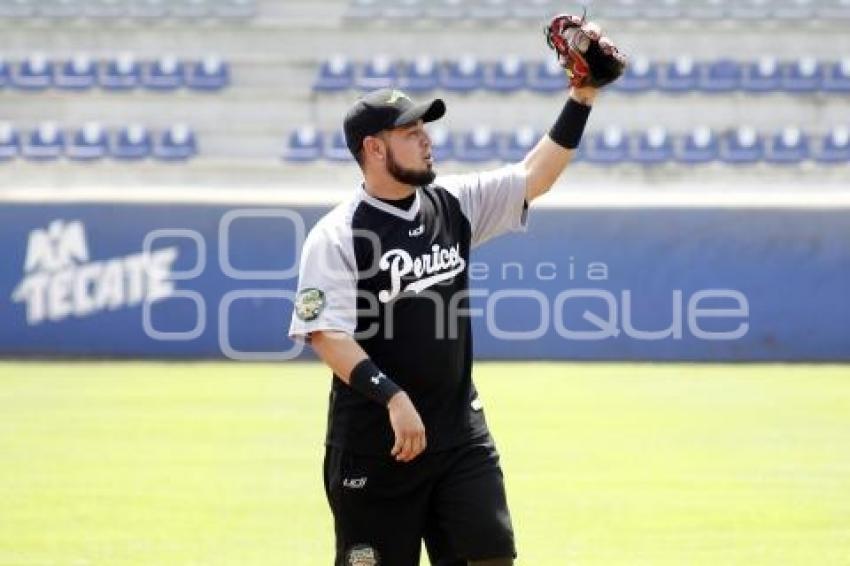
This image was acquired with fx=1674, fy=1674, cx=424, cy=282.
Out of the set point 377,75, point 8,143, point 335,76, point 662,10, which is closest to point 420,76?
point 377,75

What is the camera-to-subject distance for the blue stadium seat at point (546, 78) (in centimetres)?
2516

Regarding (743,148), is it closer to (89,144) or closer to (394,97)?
(89,144)

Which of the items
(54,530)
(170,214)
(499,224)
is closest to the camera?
(499,224)

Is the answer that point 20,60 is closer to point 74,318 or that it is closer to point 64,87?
point 64,87

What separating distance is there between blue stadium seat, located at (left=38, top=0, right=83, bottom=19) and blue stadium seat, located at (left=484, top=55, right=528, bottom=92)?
277 inches

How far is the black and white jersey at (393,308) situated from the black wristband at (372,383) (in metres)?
0.14

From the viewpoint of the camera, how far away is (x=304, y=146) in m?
24.8

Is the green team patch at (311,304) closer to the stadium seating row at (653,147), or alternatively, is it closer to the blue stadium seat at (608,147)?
the stadium seating row at (653,147)

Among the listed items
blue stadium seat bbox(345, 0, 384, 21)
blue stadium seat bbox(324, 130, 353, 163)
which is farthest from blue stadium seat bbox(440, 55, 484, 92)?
blue stadium seat bbox(324, 130, 353, 163)

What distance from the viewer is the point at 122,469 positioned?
10828 mm

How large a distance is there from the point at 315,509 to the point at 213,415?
4644 millimetres

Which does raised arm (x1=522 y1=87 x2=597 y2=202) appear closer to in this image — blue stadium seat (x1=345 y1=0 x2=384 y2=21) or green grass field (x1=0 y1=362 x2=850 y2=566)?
green grass field (x1=0 y1=362 x2=850 y2=566)

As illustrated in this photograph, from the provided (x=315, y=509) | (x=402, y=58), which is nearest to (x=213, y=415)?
(x=315, y=509)

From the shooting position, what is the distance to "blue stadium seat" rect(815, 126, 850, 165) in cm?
2405
